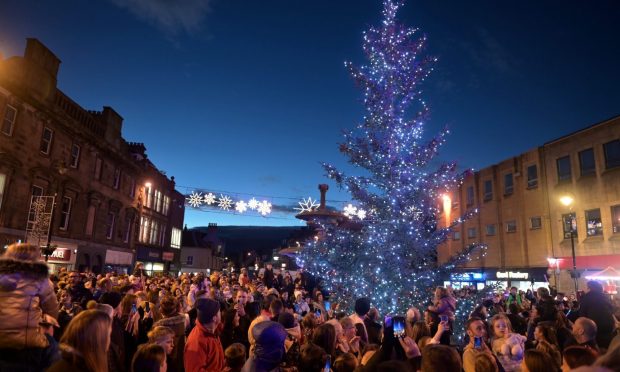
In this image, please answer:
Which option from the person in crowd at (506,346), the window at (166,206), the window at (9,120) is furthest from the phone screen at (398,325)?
the window at (166,206)

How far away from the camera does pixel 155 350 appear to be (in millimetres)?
3877

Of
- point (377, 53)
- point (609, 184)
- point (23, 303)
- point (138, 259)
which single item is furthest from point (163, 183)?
point (23, 303)

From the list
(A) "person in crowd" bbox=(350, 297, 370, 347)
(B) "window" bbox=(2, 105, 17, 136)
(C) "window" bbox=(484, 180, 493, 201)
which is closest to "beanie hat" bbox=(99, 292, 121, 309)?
(A) "person in crowd" bbox=(350, 297, 370, 347)

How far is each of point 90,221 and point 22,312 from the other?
1059 inches

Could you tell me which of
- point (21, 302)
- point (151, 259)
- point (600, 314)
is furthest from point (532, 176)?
point (151, 259)

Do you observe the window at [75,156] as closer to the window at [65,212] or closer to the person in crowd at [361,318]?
the window at [65,212]

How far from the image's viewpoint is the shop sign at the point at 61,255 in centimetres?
2280

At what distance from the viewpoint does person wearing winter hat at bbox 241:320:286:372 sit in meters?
3.53

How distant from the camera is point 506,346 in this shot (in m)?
→ 5.54

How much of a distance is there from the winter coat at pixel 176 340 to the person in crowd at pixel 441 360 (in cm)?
347

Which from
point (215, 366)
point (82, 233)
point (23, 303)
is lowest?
point (215, 366)

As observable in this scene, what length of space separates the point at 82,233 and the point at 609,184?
33199 mm

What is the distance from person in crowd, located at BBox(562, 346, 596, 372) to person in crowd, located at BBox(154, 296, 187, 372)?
4515 millimetres

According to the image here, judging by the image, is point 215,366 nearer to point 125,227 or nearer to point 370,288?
point 370,288
